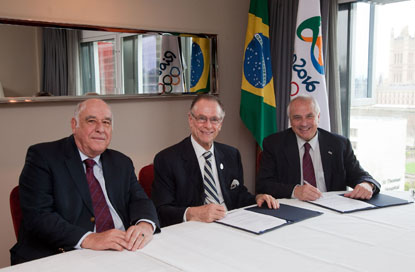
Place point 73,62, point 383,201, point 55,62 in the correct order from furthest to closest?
point 73,62 → point 55,62 → point 383,201

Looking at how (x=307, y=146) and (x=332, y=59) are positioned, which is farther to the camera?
(x=332, y=59)

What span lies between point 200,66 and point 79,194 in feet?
7.70

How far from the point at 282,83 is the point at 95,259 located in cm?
303

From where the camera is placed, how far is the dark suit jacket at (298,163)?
8.79 feet

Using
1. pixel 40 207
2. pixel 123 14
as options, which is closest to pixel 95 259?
pixel 40 207

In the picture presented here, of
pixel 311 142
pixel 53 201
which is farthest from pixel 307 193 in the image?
pixel 53 201

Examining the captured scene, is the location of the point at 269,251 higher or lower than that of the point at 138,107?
lower

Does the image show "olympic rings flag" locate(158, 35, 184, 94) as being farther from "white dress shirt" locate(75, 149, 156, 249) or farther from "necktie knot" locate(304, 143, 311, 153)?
"white dress shirt" locate(75, 149, 156, 249)

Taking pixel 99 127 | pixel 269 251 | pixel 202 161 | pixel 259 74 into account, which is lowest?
pixel 269 251

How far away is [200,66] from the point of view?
4.05 m

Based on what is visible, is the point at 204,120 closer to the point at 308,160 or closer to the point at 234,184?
the point at 234,184

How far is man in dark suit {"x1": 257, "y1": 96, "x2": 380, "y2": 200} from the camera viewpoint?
2680 mm

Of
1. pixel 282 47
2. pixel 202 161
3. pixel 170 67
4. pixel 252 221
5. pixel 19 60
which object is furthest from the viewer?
pixel 282 47

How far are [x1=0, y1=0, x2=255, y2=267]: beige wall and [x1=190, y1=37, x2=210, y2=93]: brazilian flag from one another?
129 mm
